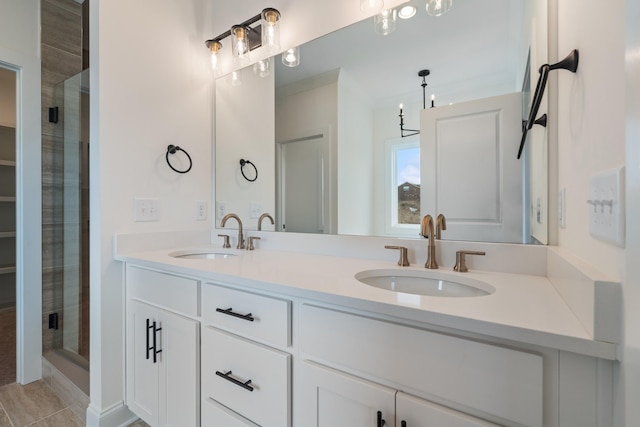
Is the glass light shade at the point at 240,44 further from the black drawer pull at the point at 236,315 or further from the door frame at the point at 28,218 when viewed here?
the black drawer pull at the point at 236,315

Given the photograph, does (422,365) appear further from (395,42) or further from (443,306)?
(395,42)

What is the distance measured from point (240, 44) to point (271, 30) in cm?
25

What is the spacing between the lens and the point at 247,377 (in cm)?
93

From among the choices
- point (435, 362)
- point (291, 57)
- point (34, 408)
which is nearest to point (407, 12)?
point (291, 57)

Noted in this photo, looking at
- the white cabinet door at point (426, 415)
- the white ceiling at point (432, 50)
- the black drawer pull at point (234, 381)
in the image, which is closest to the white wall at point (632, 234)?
the white cabinet door at point (426, 415)

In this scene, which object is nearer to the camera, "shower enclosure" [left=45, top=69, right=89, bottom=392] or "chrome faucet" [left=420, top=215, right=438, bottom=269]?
"chrome faucet" [left=420, top=215, right=438, bottom=269]

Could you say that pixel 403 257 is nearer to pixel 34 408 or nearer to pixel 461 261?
pixel 461 261

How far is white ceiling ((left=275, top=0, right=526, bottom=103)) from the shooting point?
3.56ft

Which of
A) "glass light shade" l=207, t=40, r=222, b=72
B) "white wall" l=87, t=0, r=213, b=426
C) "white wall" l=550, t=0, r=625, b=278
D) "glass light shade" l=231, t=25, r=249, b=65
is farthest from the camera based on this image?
"glass light shade" l=207, t=40, r=222, b=72

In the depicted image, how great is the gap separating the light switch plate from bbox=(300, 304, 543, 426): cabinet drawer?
26cm

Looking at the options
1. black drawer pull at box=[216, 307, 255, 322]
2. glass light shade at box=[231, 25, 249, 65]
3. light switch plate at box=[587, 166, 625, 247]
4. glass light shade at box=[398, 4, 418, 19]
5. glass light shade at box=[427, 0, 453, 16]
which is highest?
glass light shade at box=[231, 25, 249, 65]

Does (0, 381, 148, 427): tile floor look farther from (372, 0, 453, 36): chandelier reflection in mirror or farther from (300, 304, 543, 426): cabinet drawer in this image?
(372, 0, 453, 36): chandelier reflection in mirror

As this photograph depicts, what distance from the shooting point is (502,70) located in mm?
1070

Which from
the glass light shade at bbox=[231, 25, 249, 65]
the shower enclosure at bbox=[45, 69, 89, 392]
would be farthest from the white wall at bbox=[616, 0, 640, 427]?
the shower enclosure at bbox=[45, 69, 89, 392]
